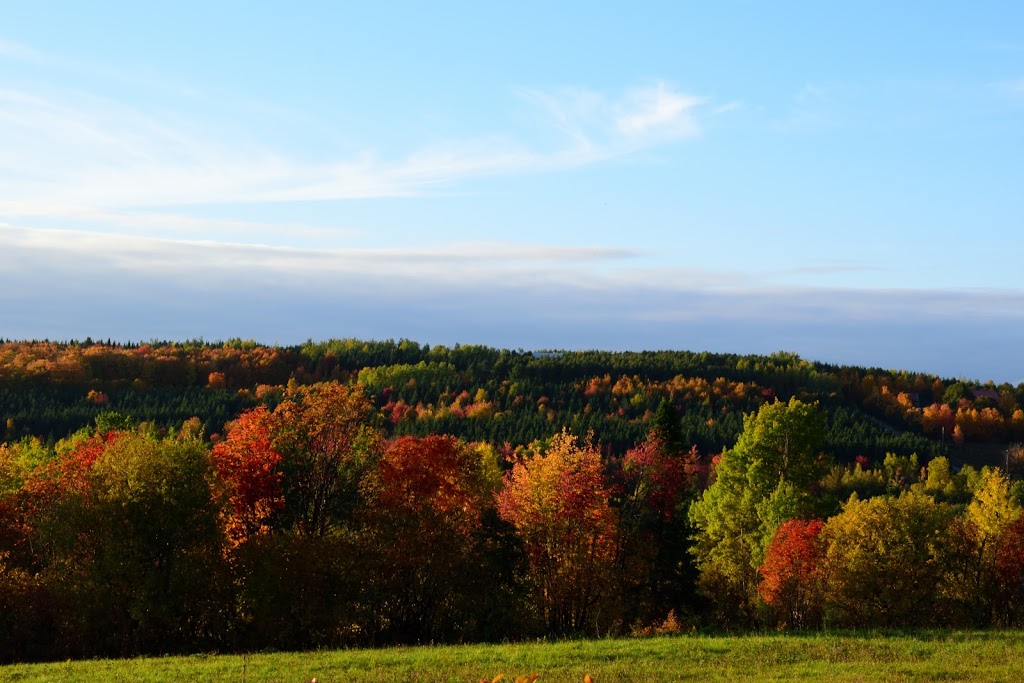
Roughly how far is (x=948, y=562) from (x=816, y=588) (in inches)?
328

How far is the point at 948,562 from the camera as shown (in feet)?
205

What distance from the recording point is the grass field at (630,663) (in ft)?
116

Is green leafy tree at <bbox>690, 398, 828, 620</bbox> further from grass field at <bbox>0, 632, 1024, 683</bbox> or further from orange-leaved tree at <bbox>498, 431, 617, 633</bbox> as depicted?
grass field at <bbox>0, 632, 1024, 683</bbox>

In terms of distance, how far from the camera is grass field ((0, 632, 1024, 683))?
35344 mm

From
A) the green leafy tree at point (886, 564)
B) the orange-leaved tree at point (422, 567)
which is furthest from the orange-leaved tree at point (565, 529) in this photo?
the green leafy tree at point (886, 564)

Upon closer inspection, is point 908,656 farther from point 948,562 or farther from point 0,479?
point 0,479

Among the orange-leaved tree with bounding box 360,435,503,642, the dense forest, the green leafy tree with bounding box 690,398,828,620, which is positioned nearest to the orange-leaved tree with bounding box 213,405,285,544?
the dense forest

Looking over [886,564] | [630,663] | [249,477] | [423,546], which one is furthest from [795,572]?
[249,477]

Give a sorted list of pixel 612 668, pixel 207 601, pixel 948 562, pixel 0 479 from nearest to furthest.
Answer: pixel 612 668, pixel 207 601, pixel 948 562, pixel 0 479

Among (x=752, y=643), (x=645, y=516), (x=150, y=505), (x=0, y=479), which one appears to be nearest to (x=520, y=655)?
(x=752, y=643)

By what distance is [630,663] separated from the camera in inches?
1491

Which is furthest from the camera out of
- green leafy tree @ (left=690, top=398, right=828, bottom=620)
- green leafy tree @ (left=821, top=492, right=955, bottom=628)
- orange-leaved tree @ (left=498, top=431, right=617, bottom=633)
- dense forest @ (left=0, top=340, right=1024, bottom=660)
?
green leafy tree @ (left=690, top=398, right=828, bottom=620)

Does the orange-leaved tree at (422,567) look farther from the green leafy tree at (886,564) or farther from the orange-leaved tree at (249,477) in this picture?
the green leafy tree at (886,564)

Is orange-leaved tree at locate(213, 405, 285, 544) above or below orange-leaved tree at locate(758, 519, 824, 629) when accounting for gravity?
above
